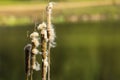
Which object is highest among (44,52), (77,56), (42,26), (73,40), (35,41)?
(73,40)

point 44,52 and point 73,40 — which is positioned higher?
point 73,40

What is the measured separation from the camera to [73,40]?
180 ft

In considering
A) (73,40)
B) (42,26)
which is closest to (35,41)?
(42,26)

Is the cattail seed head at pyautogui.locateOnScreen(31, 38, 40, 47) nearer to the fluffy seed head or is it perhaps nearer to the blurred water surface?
the fluffy seed head

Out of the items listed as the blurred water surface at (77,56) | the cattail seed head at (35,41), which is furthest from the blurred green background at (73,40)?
the cattail seed head at (35,41)

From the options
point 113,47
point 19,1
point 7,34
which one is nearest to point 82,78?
point 113,47

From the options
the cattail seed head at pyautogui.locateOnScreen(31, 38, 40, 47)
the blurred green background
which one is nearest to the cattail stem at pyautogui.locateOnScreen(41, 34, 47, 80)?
the cattail seed head at pyautogui.locateOnScreen(31, 38, 40, 47)

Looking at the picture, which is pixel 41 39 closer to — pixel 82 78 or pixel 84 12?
pixel 82 78

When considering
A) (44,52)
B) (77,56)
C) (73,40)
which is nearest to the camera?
(44,52)

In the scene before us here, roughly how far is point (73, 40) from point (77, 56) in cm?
1259

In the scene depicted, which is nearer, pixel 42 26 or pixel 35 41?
pixel 35 41

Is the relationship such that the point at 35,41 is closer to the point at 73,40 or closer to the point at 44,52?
the point at 44,52

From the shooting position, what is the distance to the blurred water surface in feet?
109

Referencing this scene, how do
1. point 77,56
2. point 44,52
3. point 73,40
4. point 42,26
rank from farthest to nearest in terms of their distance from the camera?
point 73,40, point 77,56, point 42,26, point 44,52
